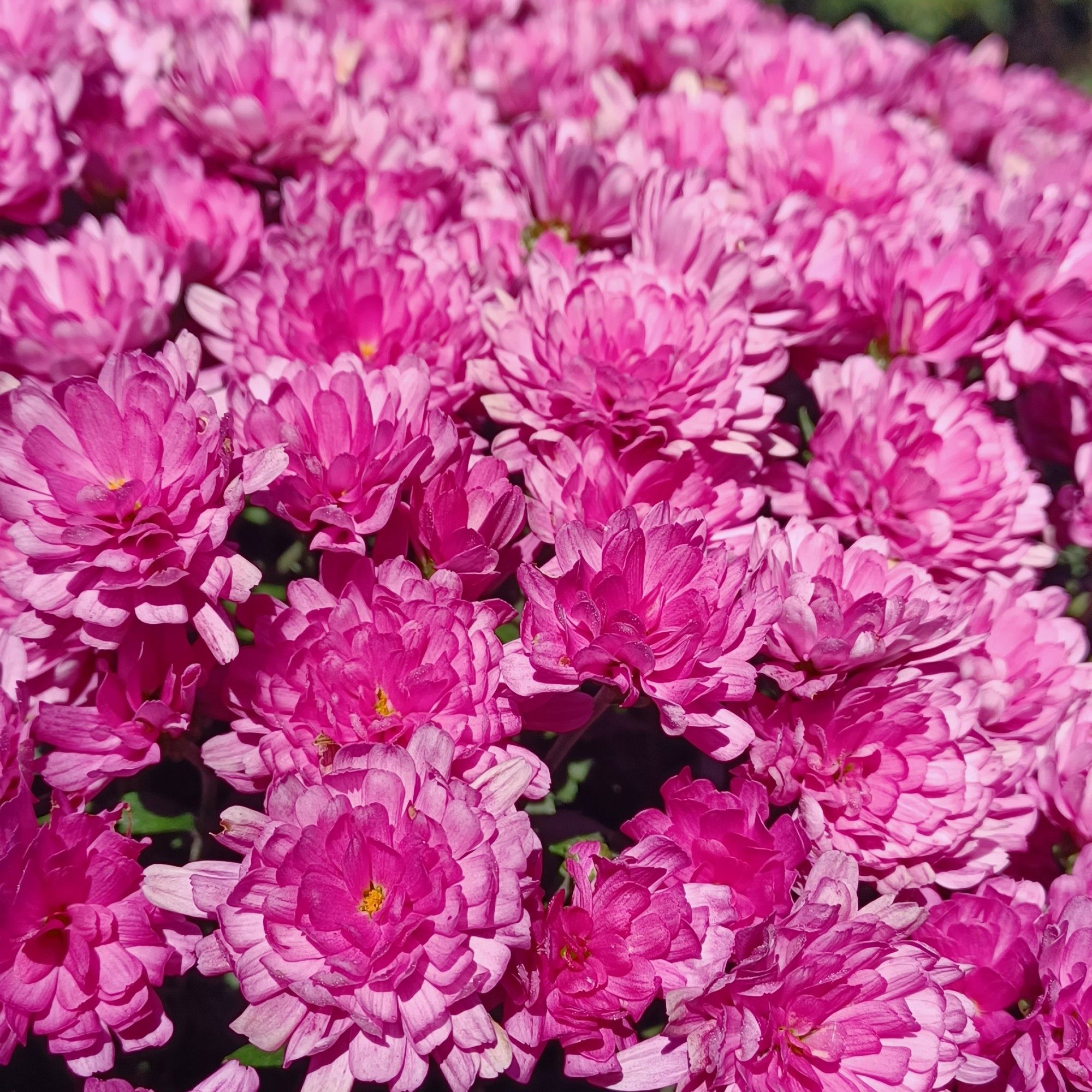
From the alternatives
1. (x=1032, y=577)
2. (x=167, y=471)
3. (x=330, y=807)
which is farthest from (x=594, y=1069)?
(x=1032, y=577)

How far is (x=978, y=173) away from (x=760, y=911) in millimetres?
1932

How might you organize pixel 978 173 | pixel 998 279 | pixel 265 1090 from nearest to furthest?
pixel 265 1090 < pixel 998 279 < pixel 978 173

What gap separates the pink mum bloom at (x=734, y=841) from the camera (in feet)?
3.14

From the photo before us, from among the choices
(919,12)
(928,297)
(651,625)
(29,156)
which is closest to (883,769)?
(651,625)

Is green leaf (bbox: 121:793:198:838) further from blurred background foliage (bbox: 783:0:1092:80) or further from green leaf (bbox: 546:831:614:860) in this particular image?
blurred background foliage (bbox: 783:0:1092:80)

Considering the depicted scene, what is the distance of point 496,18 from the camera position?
2623mm

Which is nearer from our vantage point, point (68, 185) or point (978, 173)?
point (68, 185)

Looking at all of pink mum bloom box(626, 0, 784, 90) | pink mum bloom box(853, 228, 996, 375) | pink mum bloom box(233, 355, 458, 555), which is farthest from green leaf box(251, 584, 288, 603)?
pink mum bloom box(626, 0, 784, 90)

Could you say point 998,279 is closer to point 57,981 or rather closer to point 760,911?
point 760,911

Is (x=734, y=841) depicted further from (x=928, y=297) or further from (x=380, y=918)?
(x=928, y=297)

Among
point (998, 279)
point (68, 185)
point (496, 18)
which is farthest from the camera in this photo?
point (496, 18)

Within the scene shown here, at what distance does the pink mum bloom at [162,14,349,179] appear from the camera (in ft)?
5.27

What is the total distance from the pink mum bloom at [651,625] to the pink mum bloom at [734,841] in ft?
0.18

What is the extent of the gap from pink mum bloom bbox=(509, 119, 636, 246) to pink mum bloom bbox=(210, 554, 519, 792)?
2.85 ft
